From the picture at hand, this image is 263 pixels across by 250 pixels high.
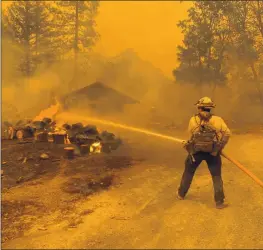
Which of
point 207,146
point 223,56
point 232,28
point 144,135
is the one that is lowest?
point 144,135

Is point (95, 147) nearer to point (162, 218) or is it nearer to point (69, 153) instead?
point (69, 153)

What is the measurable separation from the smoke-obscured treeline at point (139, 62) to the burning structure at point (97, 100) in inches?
38.2

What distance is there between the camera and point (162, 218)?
19.1 feet

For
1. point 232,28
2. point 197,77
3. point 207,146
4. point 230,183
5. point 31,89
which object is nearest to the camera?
point 207,146

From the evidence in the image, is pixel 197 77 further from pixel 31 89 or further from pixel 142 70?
pixel 31 89

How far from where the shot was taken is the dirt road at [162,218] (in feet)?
16.4

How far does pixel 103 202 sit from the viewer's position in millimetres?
6707

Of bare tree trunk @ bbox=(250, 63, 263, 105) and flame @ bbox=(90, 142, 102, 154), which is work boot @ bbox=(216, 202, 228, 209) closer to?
flame @ bbox=(90, 142, 102, 154)

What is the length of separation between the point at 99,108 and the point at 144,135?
10.5m

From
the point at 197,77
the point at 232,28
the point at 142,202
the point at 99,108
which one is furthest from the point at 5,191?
the point at 197,77

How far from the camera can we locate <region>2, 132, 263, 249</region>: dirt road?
16.4 feet

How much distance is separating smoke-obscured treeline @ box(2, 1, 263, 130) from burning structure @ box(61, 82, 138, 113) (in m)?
0.97

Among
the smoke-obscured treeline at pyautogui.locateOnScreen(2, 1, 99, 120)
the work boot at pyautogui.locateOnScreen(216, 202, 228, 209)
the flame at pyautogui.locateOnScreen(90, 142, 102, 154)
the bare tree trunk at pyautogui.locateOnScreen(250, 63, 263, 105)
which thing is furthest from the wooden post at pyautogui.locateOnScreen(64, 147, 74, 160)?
the smoke-obscured treeline at pyautogui.locateOnScreen(2, 1, 99, 120)

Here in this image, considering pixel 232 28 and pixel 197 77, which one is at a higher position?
pixel 232 28
